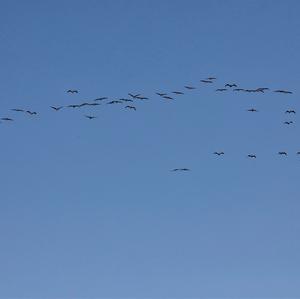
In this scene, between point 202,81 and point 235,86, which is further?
point 235,86

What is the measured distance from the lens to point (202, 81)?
110500 mm

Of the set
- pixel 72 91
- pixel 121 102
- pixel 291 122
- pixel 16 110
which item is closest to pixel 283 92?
pixel 291 122

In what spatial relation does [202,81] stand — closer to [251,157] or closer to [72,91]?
[251,157]

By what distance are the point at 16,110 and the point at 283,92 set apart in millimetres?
54112

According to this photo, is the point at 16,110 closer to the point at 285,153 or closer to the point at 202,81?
the point at 202,81

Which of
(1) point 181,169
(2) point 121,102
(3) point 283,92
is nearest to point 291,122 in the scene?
(3) point 283,92

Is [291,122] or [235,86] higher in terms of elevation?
[235,86]

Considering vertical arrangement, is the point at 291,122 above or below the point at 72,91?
below

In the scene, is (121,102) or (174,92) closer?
(174,92)

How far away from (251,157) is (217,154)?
313 inches

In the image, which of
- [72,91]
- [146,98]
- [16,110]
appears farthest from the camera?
[72,91]

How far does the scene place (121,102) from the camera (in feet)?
390

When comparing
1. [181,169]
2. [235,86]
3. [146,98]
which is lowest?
[181,169]

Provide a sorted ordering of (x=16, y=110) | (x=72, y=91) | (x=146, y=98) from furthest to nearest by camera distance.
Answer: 1. (x=72, y=91)
2. (x=16, y=110)
3. (x=146, y=98)
